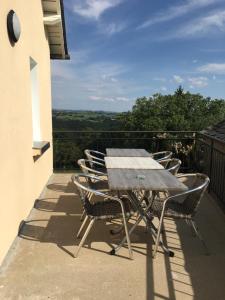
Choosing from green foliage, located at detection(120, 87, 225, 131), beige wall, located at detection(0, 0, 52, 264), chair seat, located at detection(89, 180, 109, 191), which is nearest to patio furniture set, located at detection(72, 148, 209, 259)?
chair seat, located at detection(89, 180, 109, 191)

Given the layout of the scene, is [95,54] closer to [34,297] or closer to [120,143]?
[120,143]

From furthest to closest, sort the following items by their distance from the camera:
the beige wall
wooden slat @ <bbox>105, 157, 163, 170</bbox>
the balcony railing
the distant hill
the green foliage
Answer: the green foliage < the distant hill < the balcony railing < wooden slat @ <bbox>105, 157, 163, 170</bbox> < the beige wall

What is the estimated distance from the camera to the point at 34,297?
3.06 m

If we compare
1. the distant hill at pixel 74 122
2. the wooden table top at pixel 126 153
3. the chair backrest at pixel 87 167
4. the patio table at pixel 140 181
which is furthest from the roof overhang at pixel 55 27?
the patio table at pixel 140 181

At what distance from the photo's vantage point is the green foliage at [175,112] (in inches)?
917

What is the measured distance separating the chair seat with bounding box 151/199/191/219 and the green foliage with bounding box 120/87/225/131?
59.4 feet

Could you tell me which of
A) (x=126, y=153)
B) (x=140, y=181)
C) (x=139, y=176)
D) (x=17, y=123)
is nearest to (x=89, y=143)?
(x=126, y=153)

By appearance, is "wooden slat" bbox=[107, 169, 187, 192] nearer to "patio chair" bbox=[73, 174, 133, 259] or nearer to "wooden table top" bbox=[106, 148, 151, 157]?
"patio chair" bbox=[73, 174, 133, 259]

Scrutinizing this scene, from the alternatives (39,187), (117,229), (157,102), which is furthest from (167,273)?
(157,102)

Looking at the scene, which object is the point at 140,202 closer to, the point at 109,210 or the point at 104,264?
the point at 109,210

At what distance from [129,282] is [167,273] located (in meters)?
0.42

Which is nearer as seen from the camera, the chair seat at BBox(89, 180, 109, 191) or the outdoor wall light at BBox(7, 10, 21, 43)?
the outdoor wall light at BBox(7, 10, 21, 43)

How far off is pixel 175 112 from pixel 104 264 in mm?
22374

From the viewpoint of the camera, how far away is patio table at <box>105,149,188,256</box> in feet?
12.4
